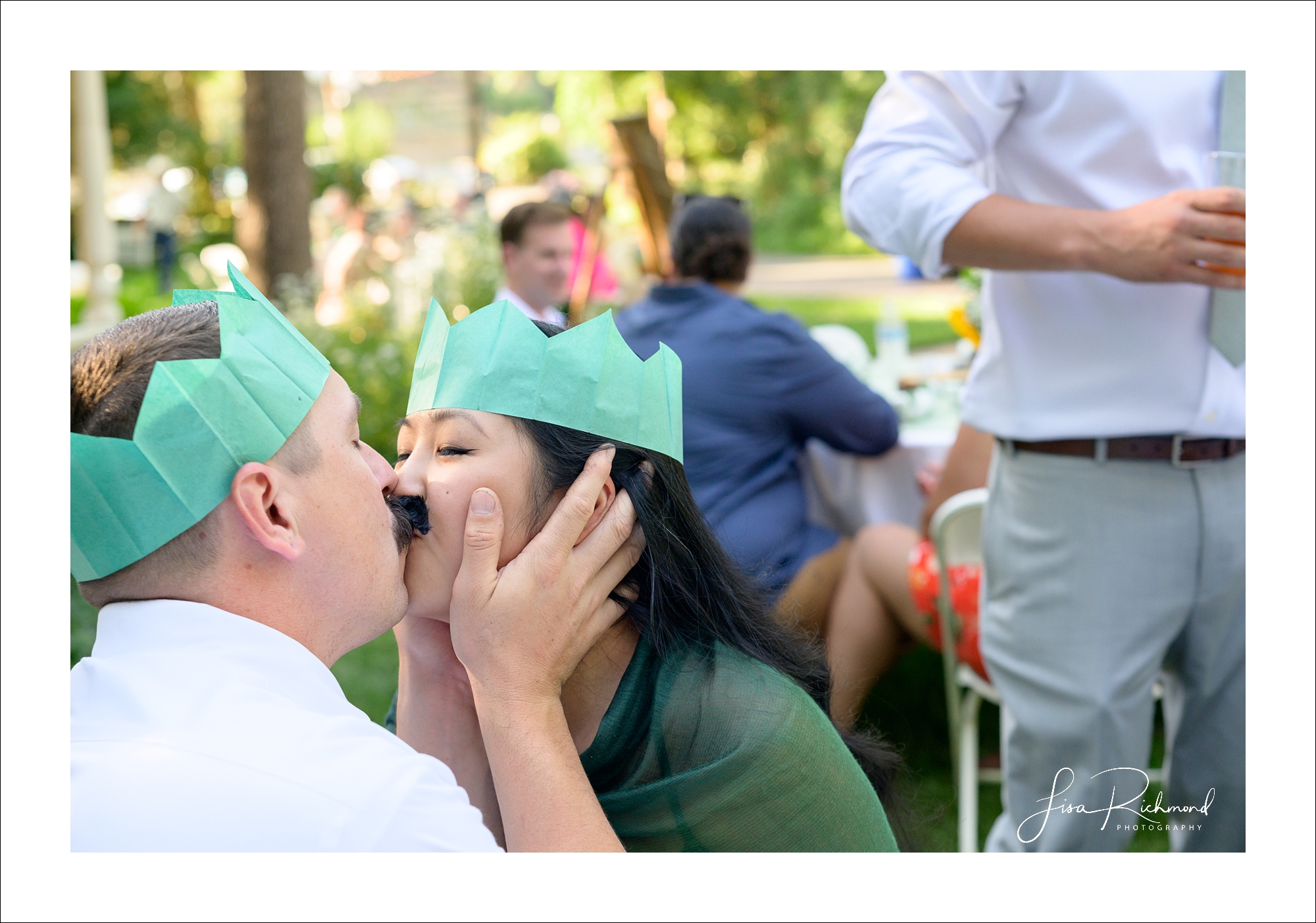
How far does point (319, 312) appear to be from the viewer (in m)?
7.94

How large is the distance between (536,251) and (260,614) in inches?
169

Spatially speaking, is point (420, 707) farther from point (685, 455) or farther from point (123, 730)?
point (685, 455)

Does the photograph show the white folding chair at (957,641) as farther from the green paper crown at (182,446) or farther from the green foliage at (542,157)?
the green foliage at (542,157)

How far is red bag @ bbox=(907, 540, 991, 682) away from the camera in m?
3.24

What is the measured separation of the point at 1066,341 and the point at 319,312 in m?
6.76

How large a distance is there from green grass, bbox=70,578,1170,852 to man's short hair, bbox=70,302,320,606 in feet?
6.55

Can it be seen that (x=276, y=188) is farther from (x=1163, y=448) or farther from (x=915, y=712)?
(x=1163, y=448)

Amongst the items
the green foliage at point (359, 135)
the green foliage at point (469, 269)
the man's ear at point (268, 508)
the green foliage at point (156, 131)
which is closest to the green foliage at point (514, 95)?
the green foliage at point (359, 135)

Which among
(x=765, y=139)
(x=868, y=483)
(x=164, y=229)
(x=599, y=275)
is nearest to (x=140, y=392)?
(x=868, y=483)

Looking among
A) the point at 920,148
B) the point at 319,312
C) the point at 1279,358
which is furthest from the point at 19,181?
the point at 319,312

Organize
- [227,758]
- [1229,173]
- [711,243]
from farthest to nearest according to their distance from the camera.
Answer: [711,243], [1229,173], [227,758]

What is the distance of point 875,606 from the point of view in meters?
3.79

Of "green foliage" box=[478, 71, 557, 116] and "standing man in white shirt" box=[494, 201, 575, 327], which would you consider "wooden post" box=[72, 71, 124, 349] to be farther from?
"green foliage" box=[478, 71, 557, 116]

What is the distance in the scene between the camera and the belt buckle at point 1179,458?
7.04 ft
